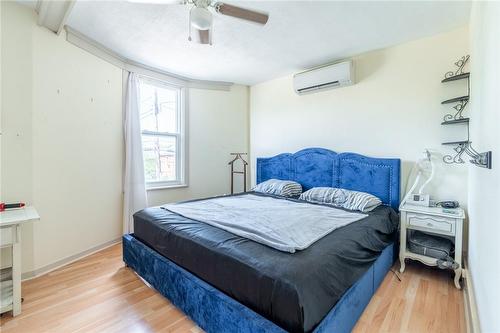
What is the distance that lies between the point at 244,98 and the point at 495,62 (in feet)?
12.4

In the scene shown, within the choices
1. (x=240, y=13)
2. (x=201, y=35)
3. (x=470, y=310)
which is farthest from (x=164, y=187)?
(x=470, y=310)

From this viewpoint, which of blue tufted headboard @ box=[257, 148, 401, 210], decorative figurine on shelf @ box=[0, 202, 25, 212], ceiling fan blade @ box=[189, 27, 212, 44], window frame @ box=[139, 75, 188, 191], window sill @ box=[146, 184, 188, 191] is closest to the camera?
ceiling fan blade @ box=[189, 27, 212, 44]

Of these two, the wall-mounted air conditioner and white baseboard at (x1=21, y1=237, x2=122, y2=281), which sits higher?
the wall-mounted air conditioner

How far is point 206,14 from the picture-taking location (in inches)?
66.6

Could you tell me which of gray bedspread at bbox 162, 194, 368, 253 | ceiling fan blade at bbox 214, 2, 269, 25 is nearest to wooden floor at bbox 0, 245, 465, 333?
gray bedspread at bbox 162, 194, 368, 253

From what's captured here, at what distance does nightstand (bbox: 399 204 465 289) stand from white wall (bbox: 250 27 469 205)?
460mm

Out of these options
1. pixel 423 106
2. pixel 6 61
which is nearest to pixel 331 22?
pixel 423 106

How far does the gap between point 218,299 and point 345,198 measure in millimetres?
1877

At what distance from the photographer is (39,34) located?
2.33 m

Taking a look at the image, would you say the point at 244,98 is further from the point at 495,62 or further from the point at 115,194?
the point at 495,62

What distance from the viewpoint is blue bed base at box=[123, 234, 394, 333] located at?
1.28 m

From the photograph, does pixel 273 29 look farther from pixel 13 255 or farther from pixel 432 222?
pixel 13 255

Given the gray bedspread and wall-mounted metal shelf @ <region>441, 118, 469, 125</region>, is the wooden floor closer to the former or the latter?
the gray bedspread

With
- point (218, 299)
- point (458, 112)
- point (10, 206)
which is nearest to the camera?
point (218, 299)
